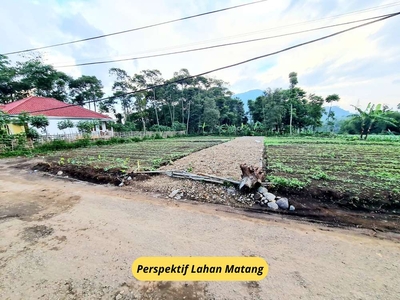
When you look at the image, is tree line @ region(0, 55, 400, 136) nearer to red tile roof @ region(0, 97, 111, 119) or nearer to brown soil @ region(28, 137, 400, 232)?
red tile roof @ region(0, 97, 111, 119)

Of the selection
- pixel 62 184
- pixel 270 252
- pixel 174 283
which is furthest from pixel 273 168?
pixel 62 184

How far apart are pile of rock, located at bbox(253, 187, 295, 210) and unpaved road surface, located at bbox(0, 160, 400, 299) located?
535mm

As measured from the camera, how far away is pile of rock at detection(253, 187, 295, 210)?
3972 millimetres

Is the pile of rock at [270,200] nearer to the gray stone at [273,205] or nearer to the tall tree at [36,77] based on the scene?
the gray stone at [273,205]

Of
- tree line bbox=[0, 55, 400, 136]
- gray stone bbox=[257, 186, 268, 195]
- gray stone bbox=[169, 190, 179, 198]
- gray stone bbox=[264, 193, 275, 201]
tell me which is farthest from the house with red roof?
gray stone bbox=[264, 193, 275, 201]

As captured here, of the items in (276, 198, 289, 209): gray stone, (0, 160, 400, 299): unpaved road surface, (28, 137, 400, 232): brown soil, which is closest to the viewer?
(0, 160, 400, 299): unpaved road surface

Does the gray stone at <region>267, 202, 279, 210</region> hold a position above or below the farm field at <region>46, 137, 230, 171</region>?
below

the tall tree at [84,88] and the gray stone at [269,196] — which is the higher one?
the tall tree at [84,88]

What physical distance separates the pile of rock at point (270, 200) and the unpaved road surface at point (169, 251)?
53 centimetres

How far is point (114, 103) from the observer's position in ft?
114

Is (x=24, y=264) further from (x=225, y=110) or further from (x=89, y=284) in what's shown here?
(x=225, y=110)

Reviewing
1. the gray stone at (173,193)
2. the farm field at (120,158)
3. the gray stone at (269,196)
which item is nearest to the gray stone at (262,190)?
the gray stone at (269,196)

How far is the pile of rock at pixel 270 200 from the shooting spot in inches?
156

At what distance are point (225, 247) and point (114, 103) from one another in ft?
124
